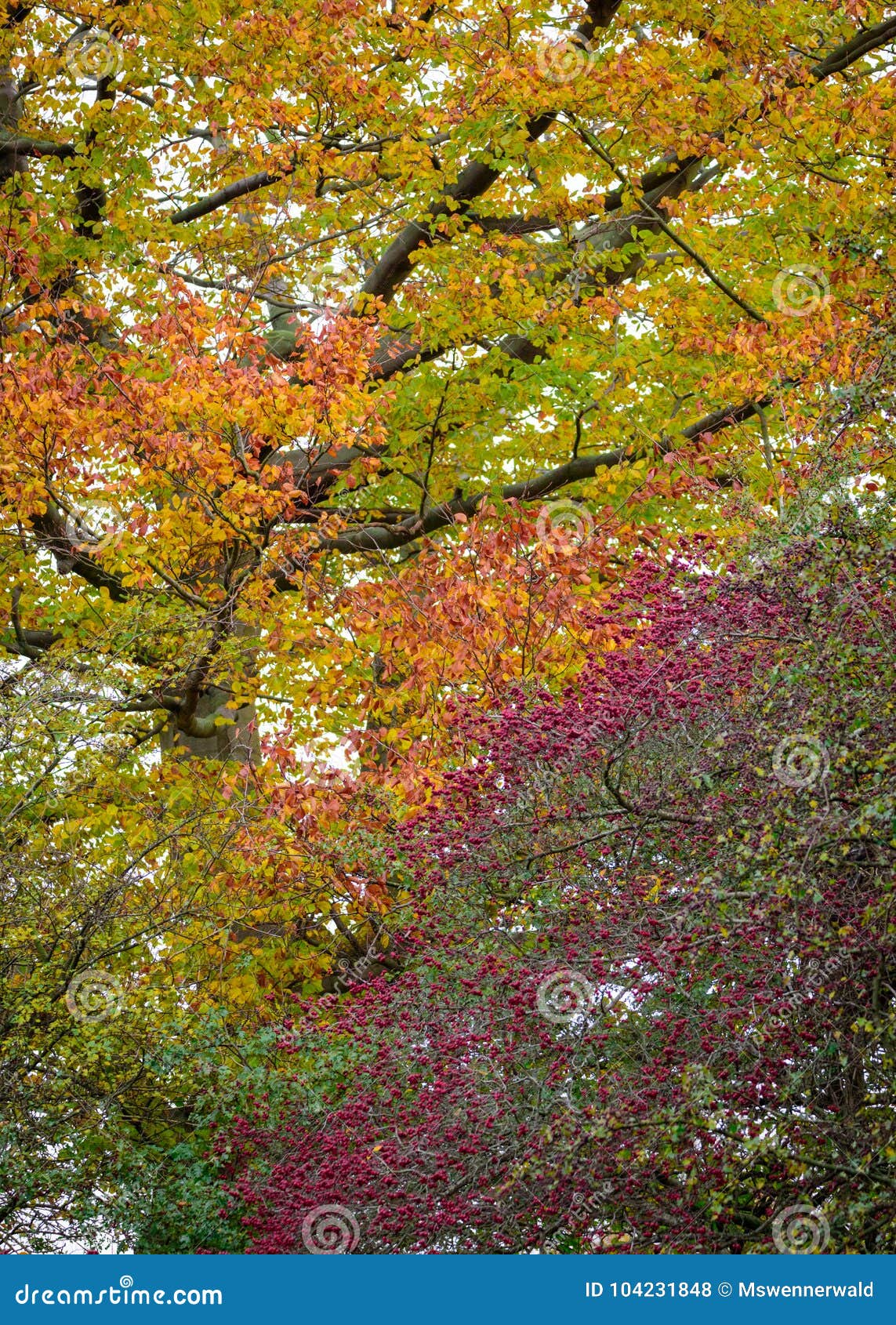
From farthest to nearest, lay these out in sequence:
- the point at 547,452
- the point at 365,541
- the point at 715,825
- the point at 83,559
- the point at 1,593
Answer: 1. the point at 547,452
2. the point at 365,541
3. the point at 1,593
4. the point at 83,559
5. the point at 715,825

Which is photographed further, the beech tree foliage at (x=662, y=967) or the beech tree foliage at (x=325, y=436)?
the beech tree foliage at (x=325, y=436)

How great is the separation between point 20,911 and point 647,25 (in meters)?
10.3

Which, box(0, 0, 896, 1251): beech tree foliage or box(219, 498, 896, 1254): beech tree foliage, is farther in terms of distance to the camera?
box(0, 0, 896, 1251): beech tree foliage

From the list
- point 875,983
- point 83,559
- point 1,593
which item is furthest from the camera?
point 1,593

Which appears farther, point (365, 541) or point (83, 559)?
point (365, 541)

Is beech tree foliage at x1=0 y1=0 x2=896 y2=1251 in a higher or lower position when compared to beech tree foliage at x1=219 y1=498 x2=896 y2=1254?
higher

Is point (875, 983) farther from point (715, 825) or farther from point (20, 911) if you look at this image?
point (20, 911)

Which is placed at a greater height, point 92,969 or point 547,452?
point 547,452

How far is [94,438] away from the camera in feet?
35.8

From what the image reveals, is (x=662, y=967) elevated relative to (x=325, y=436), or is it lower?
lower

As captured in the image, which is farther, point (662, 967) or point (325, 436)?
point (325, 436)

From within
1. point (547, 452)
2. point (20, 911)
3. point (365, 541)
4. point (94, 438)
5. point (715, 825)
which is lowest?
point (715, 825)

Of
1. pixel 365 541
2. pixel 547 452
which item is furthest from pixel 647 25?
pixel 365 541

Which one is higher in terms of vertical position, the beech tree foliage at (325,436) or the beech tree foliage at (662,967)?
the beech tree foliage at (325,436)
